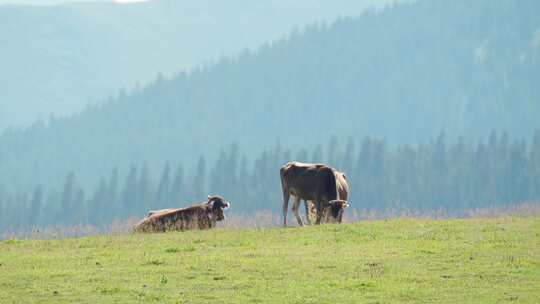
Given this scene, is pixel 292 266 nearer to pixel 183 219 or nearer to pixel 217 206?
pixel 183 219

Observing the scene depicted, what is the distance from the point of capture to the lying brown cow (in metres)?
35.3

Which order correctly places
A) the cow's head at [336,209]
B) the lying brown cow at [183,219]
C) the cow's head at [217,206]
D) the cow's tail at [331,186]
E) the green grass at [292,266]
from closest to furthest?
the green grass at [292,266] < the cow's head at [336,209] < the lying brown cow at [183,219] < the cow's tail at [331,186] < the cow's head at [217,206]

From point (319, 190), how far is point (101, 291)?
14.0 metres

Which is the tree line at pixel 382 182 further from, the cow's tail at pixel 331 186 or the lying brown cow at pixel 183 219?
the lying brown cow at pixel 183 219

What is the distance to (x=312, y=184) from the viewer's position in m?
36.2

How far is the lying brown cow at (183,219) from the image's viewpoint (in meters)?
35.3

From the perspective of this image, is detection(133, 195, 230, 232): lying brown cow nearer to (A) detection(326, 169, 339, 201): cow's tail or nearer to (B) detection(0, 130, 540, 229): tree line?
(A) detection(326, 169, 339, 201): cow's tail

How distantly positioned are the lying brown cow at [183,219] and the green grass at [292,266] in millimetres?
3062

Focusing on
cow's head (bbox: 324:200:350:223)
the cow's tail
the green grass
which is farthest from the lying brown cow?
cow's head (bbox: 324:200:350:223)

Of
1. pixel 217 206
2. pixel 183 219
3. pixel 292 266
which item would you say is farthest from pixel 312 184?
pixel 292 266

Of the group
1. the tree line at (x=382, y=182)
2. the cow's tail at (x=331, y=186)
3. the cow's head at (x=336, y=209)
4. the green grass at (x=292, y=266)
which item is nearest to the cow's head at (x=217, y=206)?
the cow's tail at (x=331, y=186)

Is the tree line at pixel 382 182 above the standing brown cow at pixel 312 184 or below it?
above

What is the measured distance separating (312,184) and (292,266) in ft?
36.5

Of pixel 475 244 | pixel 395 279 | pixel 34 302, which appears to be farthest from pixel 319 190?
pixel 34 302
